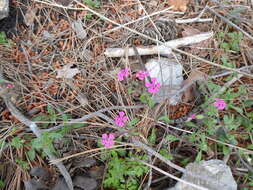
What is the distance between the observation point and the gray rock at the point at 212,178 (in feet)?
6.64

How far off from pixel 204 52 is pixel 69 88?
132 centimetres

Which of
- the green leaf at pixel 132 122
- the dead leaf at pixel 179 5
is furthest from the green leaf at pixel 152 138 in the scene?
the dead leaf at pixel 179 5

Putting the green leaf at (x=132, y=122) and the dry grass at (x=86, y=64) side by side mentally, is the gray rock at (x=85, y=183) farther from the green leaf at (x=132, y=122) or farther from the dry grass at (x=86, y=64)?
the green leaf at (x=132, y=122)

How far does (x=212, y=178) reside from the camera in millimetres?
2039

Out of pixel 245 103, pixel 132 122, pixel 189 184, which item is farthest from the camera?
pixel 245 103

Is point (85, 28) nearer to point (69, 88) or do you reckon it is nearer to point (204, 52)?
point (69, 88)

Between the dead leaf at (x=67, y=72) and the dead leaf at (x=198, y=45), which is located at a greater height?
the dead leaf at (x=198, y=45)

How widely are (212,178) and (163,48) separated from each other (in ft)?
3.94

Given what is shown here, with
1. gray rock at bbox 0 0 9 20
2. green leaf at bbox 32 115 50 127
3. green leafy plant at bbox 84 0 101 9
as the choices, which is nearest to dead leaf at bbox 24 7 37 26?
gray rock at bbox 0 0 9 20

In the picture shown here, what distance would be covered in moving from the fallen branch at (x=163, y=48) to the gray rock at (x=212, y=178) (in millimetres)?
1063

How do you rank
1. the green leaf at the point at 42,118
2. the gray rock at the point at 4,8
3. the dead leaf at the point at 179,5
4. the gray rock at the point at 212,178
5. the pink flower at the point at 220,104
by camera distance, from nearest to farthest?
the gray rock at the point at 212,178
the pink flower at the point at 220,104
the green leaf at the point at 42,118
the gray rock at the point at 4,8
the dead leaf at the point at 179,5

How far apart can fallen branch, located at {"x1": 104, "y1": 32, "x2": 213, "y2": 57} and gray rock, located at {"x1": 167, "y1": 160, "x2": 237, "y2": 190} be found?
41.8 inches

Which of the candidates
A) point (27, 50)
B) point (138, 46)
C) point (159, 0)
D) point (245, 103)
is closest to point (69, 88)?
point (27, 50)

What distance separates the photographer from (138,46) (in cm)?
251
